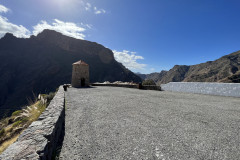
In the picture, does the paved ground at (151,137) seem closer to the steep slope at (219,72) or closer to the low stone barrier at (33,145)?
the low stone barrier at (33,145)

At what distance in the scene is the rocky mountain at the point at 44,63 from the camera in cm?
7519

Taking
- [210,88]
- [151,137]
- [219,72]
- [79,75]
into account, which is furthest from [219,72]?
[151,137]

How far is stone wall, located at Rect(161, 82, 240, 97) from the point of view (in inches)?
388

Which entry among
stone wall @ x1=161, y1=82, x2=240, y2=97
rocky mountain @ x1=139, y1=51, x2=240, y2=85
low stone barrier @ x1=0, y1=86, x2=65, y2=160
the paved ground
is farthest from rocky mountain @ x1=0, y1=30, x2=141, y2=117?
low stone barrier @ x1=0, y1=86, x2=65, y2=160

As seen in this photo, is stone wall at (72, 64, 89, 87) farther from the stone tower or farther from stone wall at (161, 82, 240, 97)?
stone wall at (161, 82, 240, 97)

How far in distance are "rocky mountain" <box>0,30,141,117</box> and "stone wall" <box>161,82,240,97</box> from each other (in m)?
68.2

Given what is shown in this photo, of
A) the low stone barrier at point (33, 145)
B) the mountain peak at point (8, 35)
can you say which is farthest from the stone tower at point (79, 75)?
the mountain peak at point (8, 35)

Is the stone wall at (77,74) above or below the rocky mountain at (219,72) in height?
below

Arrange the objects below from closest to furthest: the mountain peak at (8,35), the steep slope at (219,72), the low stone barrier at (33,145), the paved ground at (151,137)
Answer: the low stone barrier at (33,145) → the paved ground at (151,137) → the steep slope at (219,72) → the mountain peak at (8,35)

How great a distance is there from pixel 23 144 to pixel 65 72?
282ft

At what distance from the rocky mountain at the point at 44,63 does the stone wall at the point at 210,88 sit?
2683 inches

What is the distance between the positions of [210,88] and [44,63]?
102415 mm

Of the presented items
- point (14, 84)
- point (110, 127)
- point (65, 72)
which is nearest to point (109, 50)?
point (65, 72)

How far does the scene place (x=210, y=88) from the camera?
11.2 metres
